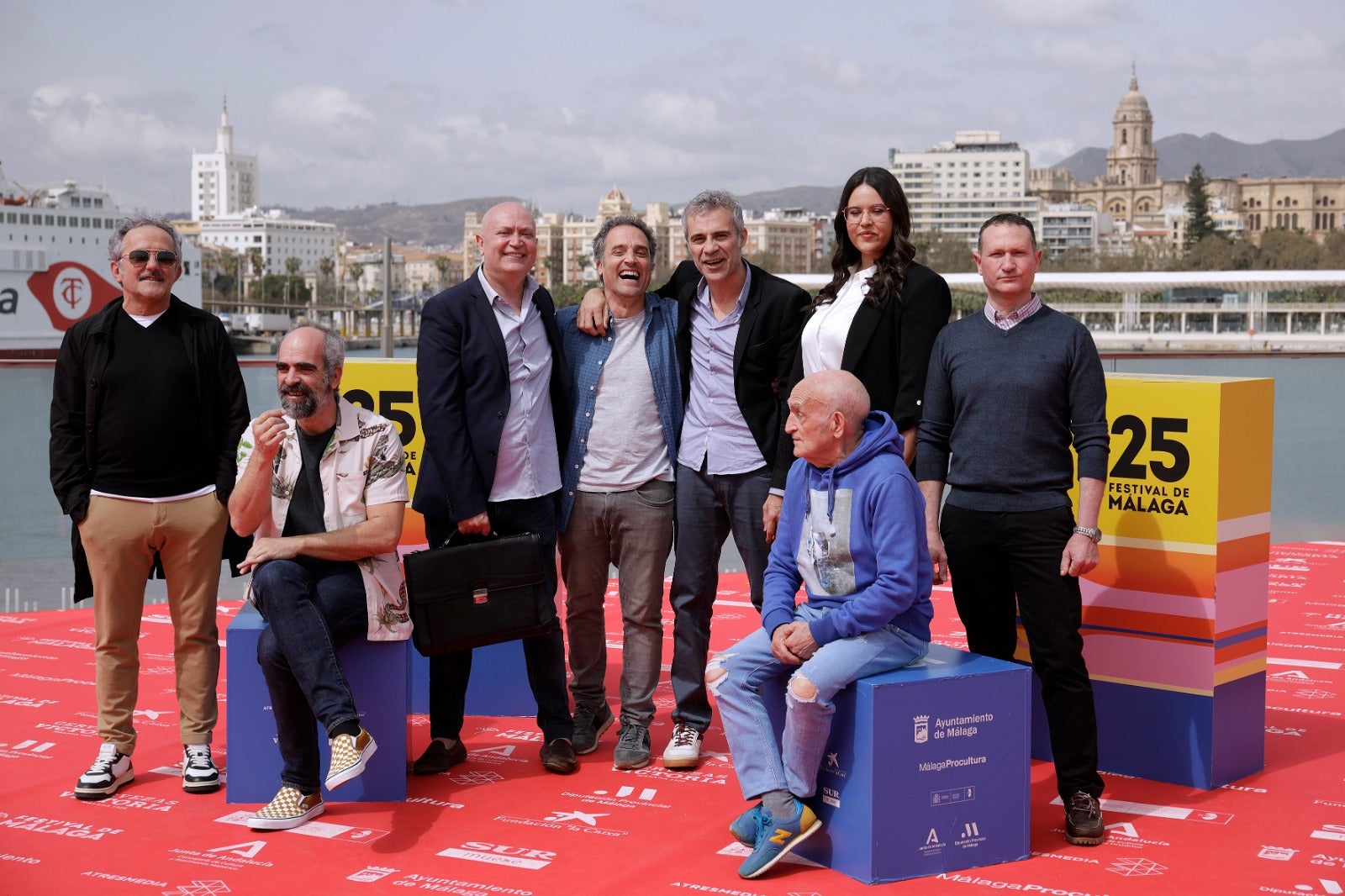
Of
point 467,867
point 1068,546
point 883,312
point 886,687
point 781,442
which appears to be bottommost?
point 467,867

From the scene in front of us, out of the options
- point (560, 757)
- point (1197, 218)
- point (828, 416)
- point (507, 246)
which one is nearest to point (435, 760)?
point (560, 757)

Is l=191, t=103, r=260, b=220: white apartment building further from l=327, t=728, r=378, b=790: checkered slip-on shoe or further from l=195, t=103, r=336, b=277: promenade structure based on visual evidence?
l=327, t=728, r=378, b=790: checkered slip-on shoe

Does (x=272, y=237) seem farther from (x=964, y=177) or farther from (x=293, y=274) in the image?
(x=964, y=177)

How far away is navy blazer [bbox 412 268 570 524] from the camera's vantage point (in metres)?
3.29

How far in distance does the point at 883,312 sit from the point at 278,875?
1.89 metres

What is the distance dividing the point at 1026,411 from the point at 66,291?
5040 cm

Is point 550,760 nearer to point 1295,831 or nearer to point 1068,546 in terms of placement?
point 1068,546

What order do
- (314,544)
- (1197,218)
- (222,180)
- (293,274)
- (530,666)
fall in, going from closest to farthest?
(314,544), (530,666), (1197,218), (293,274), (222,180)

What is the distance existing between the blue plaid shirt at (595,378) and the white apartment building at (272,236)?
4599 inches

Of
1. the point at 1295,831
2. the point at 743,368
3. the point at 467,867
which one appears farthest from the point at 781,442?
the point at 1295,831

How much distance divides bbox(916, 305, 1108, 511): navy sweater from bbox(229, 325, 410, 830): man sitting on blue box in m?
1.38

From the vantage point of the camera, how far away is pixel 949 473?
10.2 ft

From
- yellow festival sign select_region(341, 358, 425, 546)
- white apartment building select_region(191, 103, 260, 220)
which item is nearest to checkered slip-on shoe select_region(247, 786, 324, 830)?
yellow festival sign select_region(341, 358, 425, 546)

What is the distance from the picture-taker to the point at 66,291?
1864 inches
